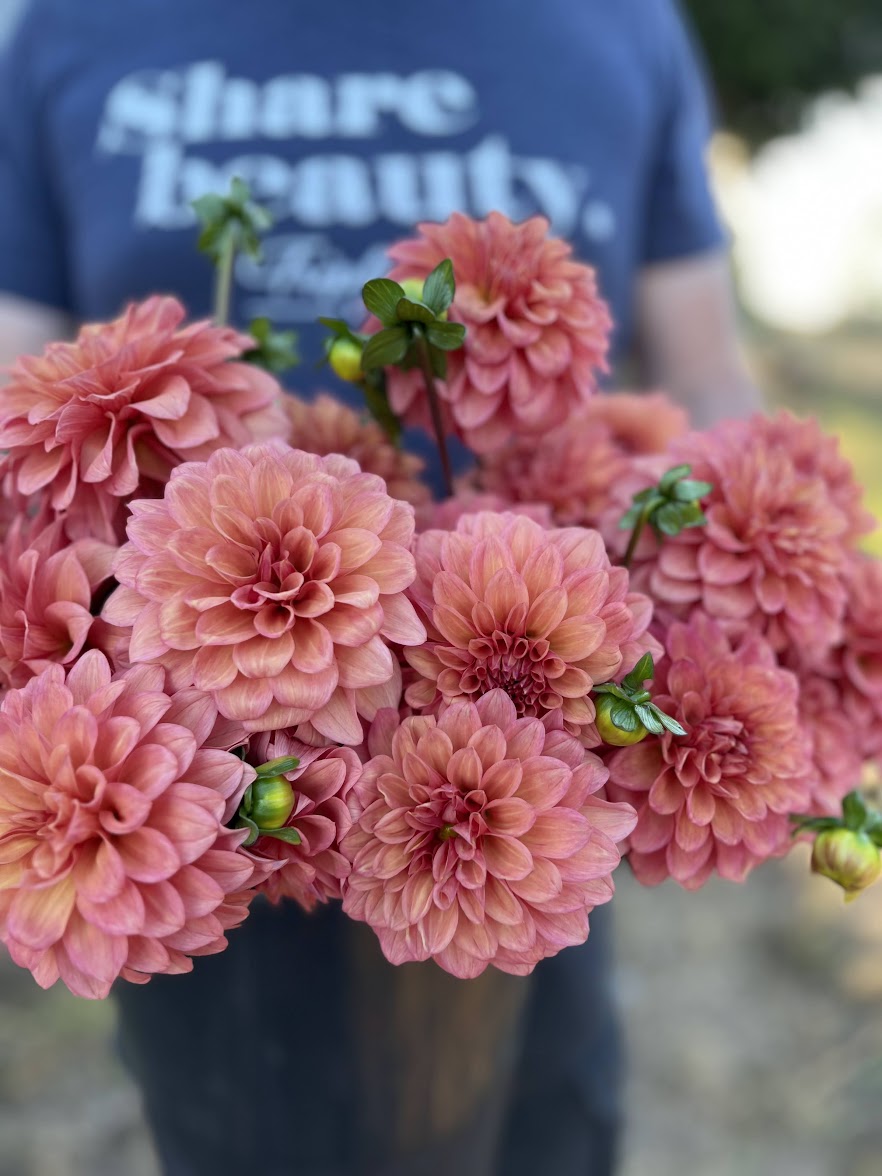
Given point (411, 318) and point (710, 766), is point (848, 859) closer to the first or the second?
point (710, 766)

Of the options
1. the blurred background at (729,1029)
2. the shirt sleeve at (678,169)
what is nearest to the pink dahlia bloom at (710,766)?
the shirt sleeve at (678,169)

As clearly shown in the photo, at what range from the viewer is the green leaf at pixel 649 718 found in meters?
0.27

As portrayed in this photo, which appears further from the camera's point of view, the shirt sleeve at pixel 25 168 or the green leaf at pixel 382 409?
the shirt sleeve at pixel 25 168

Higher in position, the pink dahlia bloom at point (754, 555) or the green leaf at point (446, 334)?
the green leaf at point (446, 334)

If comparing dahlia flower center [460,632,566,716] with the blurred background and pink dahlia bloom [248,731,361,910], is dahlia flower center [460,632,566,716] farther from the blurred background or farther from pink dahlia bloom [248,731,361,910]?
the blurred background

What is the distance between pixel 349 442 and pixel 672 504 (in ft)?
0.40

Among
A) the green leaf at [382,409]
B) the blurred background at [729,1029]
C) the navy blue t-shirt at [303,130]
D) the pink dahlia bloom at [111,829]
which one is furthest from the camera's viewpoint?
the blurred background at [729,1029]

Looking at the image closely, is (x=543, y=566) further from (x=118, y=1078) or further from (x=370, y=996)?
(x=118, y=1078)

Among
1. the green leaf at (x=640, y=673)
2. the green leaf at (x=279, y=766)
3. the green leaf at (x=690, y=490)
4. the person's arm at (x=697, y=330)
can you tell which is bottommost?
the person's arm at (x=697, y=330)

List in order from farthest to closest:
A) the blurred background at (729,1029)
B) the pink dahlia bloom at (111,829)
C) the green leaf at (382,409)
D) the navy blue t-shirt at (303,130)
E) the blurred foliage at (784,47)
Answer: the blurred foliage at (784,47), the blurred background at (729,1029), the navy blue t-shirt at (303,130), the green leaf at (382,409), the pink dahlia bloom at (111,829)

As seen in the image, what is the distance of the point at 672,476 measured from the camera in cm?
34

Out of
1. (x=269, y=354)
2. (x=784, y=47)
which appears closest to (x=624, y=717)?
(x=269, y=354)

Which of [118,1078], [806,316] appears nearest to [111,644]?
[118,1078]

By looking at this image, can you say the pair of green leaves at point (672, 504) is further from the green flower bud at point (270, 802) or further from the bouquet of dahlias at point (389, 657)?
the green flower bud at point (270, 802)
